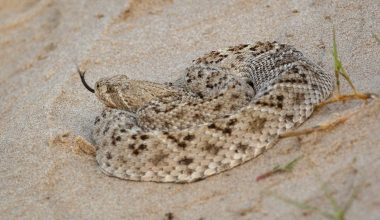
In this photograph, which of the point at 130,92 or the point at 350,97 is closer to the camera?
the point at 350,97

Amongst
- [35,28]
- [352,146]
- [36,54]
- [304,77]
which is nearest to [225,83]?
[304,77]

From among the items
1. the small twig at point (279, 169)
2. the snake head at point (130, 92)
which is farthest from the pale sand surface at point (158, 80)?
the snake head at point (130, 92)

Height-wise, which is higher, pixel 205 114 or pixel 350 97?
pixel 350 97

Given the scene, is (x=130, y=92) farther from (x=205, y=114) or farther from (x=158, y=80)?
(x=158, y=80)

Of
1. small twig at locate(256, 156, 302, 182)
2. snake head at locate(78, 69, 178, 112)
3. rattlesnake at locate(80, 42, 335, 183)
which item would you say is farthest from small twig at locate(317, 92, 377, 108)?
snake head at locate(78, 69, 178, 112)

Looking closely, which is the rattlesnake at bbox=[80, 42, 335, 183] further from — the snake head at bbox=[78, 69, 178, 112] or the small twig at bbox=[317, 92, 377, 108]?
the small twig at bbox=[317, 92, 377, 108]

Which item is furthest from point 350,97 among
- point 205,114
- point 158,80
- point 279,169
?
point 158,80

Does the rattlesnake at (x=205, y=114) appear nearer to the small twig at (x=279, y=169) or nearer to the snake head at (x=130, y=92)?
the snake head at (x=130, y=92)
